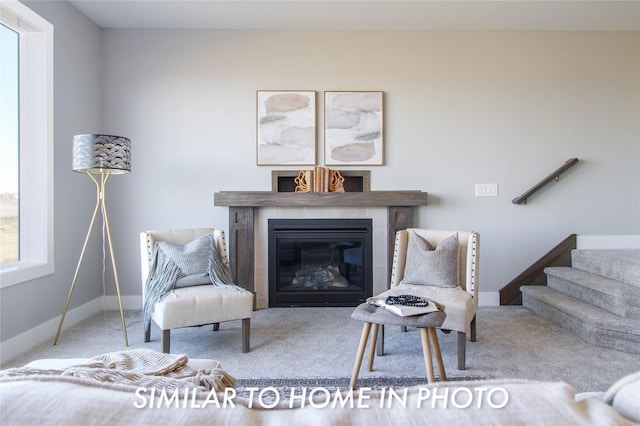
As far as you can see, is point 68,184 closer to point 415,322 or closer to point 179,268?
point 179,268

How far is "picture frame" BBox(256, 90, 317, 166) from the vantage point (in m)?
3.70

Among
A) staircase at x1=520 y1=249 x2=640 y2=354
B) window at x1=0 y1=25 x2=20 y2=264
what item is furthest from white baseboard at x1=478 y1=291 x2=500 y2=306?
window at x1=0 y1=25 x2=20 y2=264

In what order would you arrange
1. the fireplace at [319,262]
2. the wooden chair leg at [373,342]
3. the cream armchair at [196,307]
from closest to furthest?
1. the wooden chair leg at [373,342]
2. the cream armchair at [196,307]
3. the fireplace at [319,262]

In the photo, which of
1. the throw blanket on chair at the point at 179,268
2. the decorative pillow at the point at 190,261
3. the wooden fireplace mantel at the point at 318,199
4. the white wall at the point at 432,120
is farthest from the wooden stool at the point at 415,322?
the white wall at the point at 432,120

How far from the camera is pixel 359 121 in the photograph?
3.72m

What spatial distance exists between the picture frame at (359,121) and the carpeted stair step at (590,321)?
1.95 metres

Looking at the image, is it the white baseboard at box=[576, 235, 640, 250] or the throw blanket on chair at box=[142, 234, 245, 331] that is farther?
the white baseboard at box=[576, 235, 640, 250]

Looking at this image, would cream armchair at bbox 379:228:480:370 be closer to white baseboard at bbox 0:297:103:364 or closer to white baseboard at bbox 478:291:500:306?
white baseboard at bbox 478:291:500:306

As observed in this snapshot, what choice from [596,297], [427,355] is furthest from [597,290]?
[427,355]

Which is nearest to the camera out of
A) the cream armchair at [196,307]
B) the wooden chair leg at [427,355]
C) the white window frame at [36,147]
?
the wooden chair leg at [427,355]

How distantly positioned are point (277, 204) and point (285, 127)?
778 millimetres

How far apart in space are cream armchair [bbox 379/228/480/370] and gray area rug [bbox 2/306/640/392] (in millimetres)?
199

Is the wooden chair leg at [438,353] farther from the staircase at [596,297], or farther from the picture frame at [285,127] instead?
the picture frame at [285,127]

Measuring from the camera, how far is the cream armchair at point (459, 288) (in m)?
2.31
